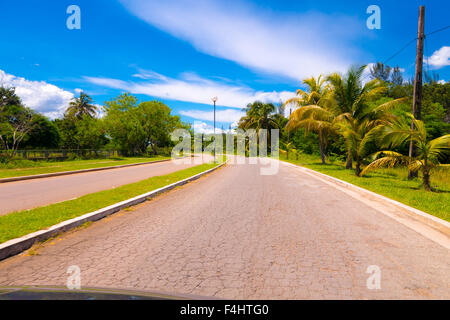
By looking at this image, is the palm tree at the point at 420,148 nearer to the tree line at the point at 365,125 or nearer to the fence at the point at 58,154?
the tree line at the point at 365,125

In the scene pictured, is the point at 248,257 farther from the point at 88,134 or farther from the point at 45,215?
the point at 88,134

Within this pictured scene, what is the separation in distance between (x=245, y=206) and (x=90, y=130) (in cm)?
3070

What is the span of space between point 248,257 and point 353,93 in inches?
674

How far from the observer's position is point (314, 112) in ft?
67.4

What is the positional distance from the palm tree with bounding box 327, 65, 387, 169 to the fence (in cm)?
2466

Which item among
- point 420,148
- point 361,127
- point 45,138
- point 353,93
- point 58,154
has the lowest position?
point 58,154

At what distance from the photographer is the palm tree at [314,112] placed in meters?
19.9

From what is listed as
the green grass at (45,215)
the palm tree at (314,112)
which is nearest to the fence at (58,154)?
the green grass at (45,215)

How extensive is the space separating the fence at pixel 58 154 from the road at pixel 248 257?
2055 cm

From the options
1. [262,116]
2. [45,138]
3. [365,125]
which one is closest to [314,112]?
[365,125]

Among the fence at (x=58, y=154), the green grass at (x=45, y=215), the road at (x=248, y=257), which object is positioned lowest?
the road at (x=248, y=257)

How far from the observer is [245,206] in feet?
22.2
